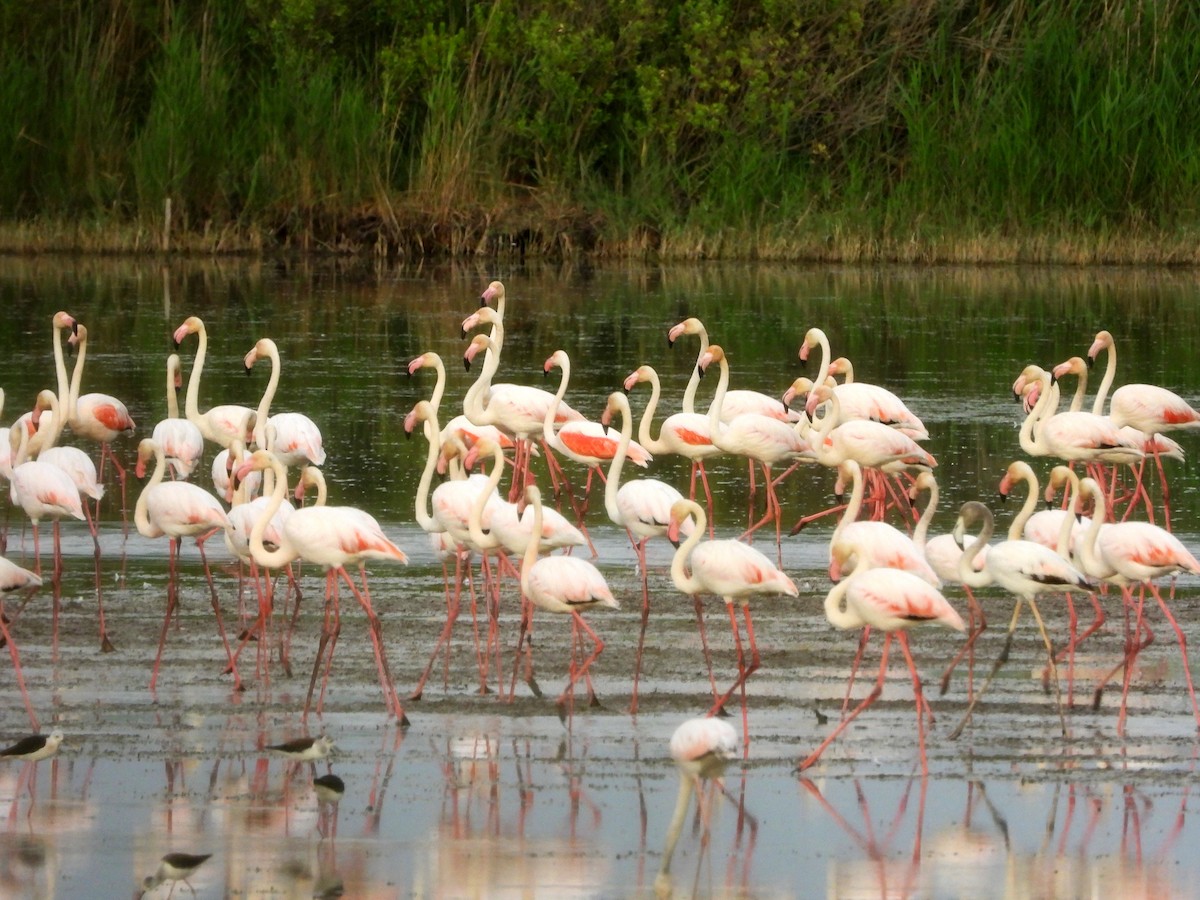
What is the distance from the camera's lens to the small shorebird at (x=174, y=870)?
4.97 metres

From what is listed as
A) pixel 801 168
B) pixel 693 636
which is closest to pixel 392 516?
pixel 693 636

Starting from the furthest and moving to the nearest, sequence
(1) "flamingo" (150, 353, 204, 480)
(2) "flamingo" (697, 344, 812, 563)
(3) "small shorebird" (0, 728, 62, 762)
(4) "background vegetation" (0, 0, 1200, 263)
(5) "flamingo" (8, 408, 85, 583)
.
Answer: (4) "background vegetation" (0, 0, 1200, 263), (2) "flamingo" (697, 344, 812, 563), (1) "flamingo" (150, 353, 204, 480), (5) "flamingo" (8, 408, 85, 583), (3) "small shorebird" (0, 728, 62, 762)

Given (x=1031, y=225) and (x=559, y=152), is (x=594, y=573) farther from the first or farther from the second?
(x=559, y=152)

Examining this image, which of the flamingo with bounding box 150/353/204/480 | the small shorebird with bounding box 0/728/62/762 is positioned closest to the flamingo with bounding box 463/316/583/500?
the flamingo with bounding box 150/353/204/480

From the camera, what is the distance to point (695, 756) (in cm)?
529

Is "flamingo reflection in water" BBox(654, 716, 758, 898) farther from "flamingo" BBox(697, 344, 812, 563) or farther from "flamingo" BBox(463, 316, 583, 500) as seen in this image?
"flamingo" BBox(463, 316, 583, 500)

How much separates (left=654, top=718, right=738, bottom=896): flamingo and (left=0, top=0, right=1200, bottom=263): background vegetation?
1832 cm

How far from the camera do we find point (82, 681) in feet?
23.1

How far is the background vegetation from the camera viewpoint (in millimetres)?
23203

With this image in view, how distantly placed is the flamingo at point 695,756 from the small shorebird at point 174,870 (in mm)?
1102

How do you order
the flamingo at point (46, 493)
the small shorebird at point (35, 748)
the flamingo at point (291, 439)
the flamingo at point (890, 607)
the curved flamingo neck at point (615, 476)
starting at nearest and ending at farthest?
the small shorebird at point (35, 748) → the flamingo at point (890, 607) → the flamingo at point (46, 493) → the curved flamingo neck at point (615, 476) → the flamingo at point (291, 439)

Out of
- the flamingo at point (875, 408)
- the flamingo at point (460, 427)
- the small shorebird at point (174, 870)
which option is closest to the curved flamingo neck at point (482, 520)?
the flamingo at point (460, 427)

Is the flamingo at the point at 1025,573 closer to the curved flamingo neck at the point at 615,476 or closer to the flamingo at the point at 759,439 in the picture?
the curved flamingo neck at the point at 615,476

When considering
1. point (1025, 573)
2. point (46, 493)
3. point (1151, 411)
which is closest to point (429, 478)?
point (46, 493)
